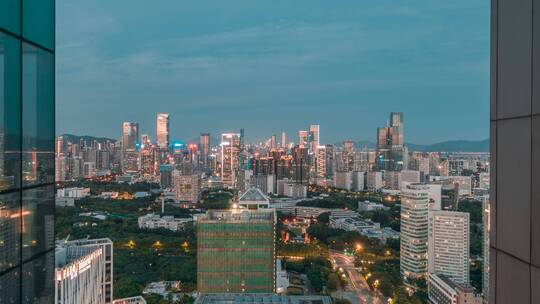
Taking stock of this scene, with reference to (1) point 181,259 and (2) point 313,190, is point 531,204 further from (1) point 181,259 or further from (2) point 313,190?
(2) point 313,190

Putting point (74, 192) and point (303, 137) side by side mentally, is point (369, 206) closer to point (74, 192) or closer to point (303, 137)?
point (74, 192)

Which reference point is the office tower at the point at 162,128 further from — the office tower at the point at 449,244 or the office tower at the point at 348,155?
the office tower at the point at 449,244

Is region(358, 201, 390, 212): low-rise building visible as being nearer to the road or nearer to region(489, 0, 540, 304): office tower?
the road

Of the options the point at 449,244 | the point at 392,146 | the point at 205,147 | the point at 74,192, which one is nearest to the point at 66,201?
the point at 74,192

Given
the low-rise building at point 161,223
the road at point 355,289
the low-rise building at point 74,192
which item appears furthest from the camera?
the low-rise building at point 74,192

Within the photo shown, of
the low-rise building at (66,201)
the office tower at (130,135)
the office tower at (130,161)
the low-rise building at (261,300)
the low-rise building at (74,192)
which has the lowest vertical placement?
the low-rise building at (261,300)

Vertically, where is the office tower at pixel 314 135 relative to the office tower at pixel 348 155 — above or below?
above

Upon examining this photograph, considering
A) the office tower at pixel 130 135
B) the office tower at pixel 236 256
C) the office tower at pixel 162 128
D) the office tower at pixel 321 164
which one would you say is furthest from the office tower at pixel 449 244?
the office tower at pixel 162 128
